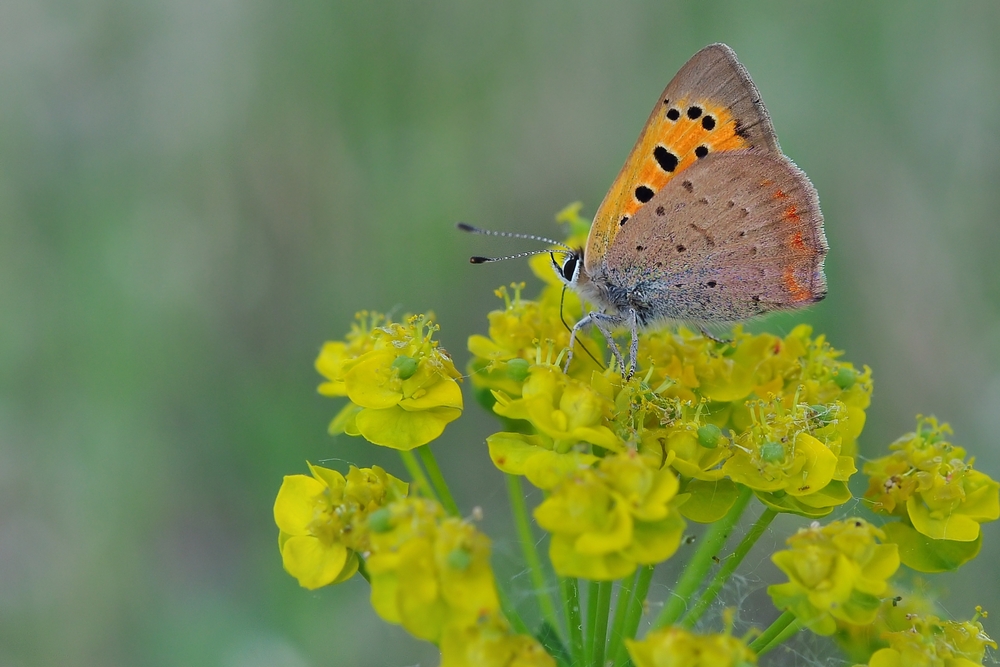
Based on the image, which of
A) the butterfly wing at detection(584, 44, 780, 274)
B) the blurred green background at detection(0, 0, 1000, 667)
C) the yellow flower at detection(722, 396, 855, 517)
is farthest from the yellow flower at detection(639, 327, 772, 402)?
the blurred green background at detection(0, 0, 1000, 667)

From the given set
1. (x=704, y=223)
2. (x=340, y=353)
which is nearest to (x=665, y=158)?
(x=704, y=223)

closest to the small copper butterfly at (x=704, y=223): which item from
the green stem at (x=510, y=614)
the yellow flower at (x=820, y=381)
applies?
the yellow flower at (x=820, y=381)

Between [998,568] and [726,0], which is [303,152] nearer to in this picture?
[726,0]

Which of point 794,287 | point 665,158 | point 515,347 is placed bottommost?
point 515,347

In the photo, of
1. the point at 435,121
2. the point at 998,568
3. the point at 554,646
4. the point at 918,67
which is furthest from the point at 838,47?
the point at 554,646

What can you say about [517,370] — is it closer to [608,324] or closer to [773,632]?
[608,324]

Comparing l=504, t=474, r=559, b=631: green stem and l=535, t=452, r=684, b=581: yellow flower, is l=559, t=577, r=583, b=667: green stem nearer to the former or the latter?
l=504, t=474, r=559, b=631: green stem
